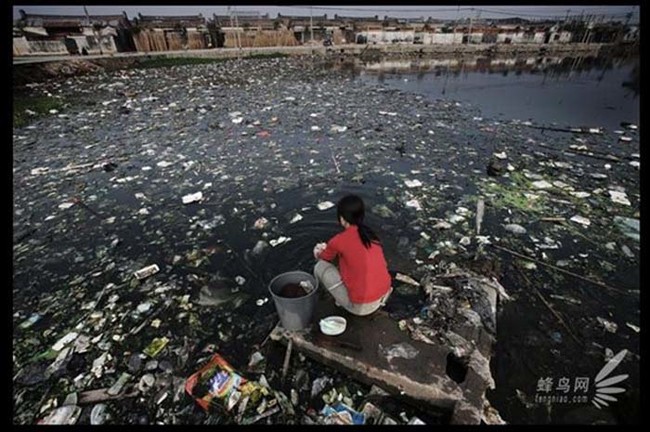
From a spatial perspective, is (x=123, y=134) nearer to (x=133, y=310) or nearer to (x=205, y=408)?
(x=133, y=310)

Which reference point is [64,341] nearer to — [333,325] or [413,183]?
[333,325]

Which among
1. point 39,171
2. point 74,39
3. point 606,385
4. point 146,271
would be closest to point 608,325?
point 606,385

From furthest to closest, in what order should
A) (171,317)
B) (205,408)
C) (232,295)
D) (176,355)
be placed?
(232,295) → (171,317) → (176,355) → (205,408)

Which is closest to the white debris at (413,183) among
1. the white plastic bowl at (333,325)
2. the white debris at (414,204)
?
the white debris at (414,204)

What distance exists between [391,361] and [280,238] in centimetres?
194

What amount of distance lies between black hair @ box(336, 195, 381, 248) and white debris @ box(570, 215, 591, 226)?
3.22m

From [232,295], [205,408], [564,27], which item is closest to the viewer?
[205,408]

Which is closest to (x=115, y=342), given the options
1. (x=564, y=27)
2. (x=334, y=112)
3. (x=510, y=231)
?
(x=510, y=231)

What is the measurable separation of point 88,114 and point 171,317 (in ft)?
27.0

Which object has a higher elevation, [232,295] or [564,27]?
[564,27]

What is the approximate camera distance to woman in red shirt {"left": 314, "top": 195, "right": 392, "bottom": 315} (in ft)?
6.84

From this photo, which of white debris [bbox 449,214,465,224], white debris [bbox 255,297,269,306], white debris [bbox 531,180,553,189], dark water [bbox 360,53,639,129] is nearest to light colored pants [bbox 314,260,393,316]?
white debris [bbox 255,297,269,306]

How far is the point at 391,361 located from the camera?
2.12 m
